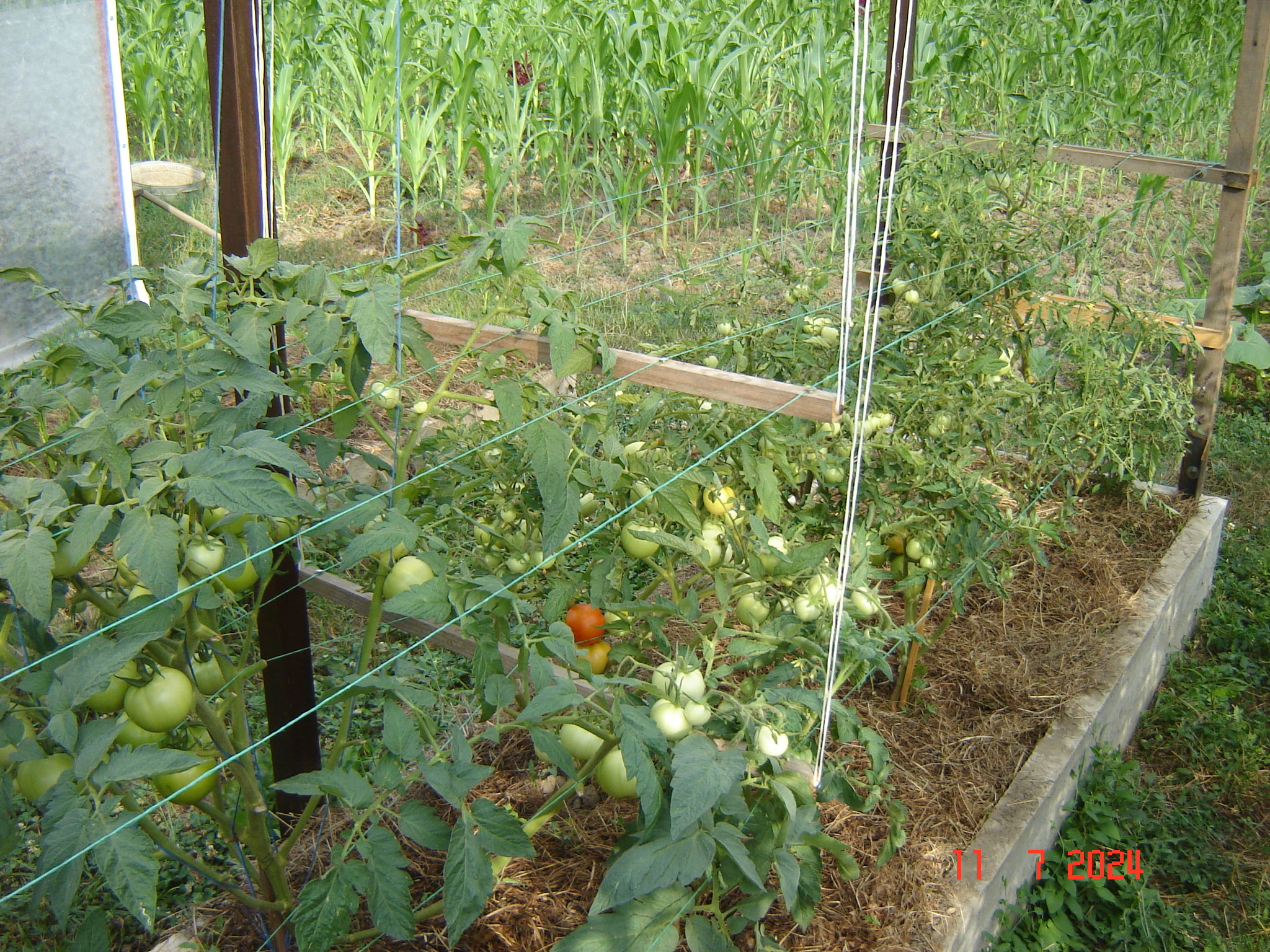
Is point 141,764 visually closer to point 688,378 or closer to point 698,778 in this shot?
point 698,778

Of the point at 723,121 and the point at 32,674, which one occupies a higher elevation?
the point at 723,121

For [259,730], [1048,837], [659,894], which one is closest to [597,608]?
[659,894]

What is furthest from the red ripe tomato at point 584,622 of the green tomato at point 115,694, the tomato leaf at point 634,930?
the green tomato at point 115,694

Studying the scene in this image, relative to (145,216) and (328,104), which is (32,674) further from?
(328,104)

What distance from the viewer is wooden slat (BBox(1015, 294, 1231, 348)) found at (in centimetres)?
258

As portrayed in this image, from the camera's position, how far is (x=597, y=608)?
1.62m

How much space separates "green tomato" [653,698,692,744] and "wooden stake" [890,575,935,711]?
1.05 metres

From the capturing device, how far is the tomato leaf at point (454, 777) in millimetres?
1172

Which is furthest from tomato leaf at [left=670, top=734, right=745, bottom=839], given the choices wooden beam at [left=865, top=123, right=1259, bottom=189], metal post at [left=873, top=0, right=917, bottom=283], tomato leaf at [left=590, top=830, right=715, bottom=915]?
wooden beam at [left=865, top=123, right=1259, bottom=189]

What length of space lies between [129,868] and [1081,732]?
6.28 feet

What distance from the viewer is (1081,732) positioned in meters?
2.29

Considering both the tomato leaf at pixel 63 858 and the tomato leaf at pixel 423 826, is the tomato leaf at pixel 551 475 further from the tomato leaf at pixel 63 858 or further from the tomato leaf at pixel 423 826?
the tomato leaf at pixel 63 858

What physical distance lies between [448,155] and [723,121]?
6.96ft

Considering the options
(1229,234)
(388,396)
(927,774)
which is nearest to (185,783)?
(388,396)
